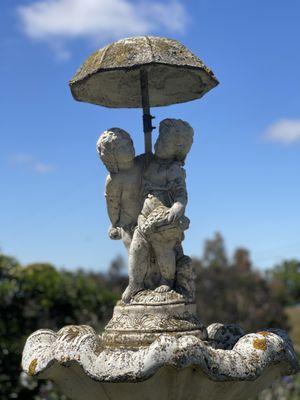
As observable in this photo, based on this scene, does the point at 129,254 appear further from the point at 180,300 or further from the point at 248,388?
the point at 248,388

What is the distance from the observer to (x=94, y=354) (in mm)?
3475

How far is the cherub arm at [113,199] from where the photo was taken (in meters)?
4.24

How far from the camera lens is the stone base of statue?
331 centimetres

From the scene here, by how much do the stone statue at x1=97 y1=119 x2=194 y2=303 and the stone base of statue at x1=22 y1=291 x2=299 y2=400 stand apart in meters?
0.16

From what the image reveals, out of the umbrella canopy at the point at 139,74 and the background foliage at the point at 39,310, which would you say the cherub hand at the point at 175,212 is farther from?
the background foliage at the point at 39,310

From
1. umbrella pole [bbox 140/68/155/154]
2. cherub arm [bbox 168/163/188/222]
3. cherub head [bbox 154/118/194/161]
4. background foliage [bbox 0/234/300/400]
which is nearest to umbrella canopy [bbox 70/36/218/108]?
umbrella pole [bbox 140/68/155/154]

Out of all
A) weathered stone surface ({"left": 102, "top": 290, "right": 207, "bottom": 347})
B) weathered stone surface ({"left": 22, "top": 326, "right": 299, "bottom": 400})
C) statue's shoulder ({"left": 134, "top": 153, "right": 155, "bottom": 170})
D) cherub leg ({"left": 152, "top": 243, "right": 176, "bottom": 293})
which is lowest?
weathered stone surface ({"left": 22, "top": 326, "right": 299, "bottom": 400})

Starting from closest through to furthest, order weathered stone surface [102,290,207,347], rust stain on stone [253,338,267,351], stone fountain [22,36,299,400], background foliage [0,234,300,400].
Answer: stone fountain [22,36,299,400]
rust stain on stone [253,338,267,351]
weathered stone surface [102,290,207,347]
background foliage [0,234,300,400]

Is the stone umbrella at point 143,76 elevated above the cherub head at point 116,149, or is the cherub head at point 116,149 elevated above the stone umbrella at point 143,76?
the stone umbrella at point 143,76

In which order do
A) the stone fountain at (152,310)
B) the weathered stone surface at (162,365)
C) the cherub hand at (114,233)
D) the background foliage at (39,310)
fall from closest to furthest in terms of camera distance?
the weathered stone surface at (162,365) → the stone fountain at (152,310) → the cherub hand at (114,233) → the background foliage at (39,310)

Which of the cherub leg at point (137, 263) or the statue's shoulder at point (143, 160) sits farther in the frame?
the statue's shoulder at point (143, 160)

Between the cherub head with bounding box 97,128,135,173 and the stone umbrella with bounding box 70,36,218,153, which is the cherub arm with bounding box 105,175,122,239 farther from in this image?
the stone umbrella with bounding box 70,36,218,153

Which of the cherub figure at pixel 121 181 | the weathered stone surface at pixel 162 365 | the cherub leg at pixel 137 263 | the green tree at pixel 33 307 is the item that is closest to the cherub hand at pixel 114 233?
the cherub figure at pixel 121 181

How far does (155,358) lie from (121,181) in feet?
4.54
